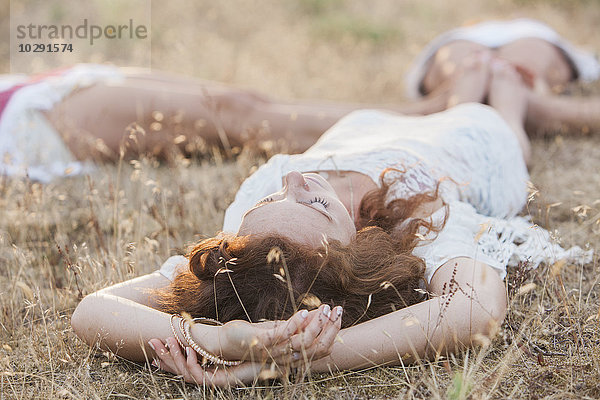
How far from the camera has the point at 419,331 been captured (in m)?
1.80

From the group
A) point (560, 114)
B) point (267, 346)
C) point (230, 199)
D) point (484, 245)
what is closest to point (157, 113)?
point (230, 199)

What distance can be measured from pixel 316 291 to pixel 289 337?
0.24 metres

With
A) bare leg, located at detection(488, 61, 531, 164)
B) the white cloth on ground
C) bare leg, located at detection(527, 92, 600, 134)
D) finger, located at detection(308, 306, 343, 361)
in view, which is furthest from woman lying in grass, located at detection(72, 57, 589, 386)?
the white cloth on ground

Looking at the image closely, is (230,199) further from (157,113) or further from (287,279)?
(287,279)

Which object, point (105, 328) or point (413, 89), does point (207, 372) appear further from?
point (413, 89)

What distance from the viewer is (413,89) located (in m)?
4.66

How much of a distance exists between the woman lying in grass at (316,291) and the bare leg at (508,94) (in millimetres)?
1458

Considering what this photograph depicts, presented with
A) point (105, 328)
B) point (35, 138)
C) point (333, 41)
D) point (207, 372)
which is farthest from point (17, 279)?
point (333, 41)

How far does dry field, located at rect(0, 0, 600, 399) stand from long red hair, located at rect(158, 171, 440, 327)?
0.72ft

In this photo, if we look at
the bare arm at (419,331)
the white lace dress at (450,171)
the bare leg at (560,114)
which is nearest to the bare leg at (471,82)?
the bare leg at (560,114)

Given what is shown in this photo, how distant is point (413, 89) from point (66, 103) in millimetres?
2445

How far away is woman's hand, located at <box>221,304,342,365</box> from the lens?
5.37 feet

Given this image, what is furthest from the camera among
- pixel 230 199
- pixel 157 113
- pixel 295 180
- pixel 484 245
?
pixel 157 113

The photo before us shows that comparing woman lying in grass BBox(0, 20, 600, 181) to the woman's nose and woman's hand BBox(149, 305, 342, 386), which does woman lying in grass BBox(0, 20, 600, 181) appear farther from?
woman's hand BBox(149, 305, 342, 386)
